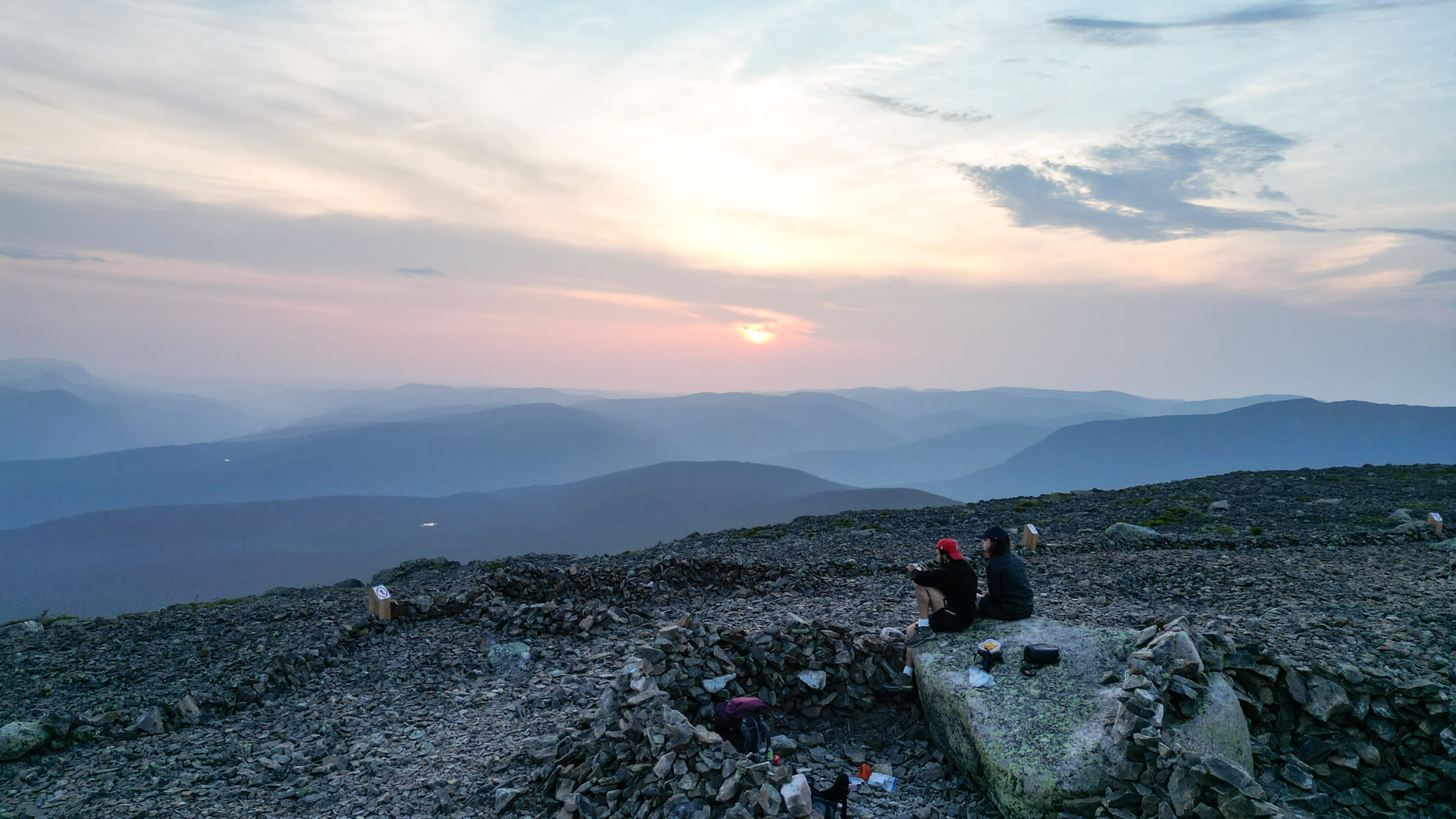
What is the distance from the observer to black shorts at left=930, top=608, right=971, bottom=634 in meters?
10.5

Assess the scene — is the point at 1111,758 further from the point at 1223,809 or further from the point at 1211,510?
the point at 1211,510

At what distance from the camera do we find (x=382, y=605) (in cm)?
1583

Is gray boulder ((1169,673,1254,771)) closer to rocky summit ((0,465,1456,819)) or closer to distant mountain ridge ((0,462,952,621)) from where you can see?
rocky summit ((0,465,1456,819))

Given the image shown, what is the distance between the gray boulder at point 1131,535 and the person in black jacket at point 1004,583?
1370 centimetres

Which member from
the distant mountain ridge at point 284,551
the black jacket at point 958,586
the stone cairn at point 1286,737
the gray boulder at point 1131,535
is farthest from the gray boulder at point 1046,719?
the distant mountain ridge at point 284,551

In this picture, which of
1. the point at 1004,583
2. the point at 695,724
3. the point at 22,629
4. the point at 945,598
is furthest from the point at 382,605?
the point at 1004,583

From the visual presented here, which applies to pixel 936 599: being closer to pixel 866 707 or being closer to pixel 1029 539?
pixel 866 707

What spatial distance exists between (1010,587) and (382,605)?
13915mm

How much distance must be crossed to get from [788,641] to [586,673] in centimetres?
430

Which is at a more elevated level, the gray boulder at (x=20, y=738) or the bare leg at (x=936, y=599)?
the bare leg at (x=936, y=599)

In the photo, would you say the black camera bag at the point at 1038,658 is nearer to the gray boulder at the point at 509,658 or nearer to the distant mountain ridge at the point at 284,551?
the gray boulder at the point at 509,658

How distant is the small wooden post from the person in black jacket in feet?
43.9

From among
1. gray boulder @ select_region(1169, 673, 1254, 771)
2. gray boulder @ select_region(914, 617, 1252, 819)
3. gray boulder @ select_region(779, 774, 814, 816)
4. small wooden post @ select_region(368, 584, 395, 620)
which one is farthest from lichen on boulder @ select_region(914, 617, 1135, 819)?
small wooden post @ select_region(368, 584, 395, 620)

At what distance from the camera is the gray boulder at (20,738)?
33.4ft
